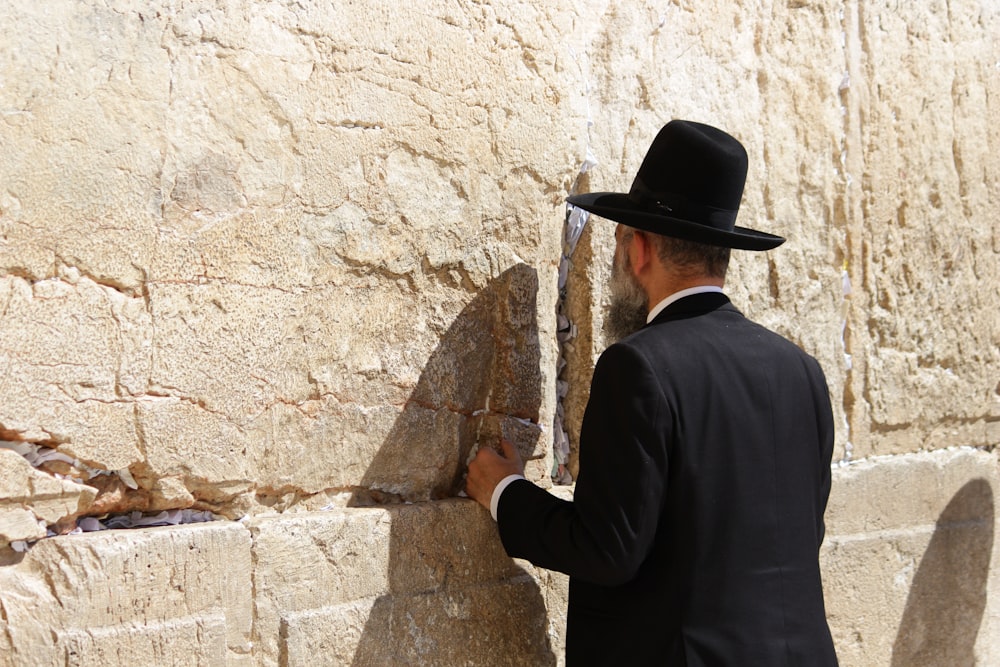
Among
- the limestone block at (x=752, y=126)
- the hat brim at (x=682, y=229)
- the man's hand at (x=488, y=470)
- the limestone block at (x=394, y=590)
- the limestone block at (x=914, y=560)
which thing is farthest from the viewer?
the limestone block at (x=914, y=560)

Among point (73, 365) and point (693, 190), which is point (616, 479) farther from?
point (73, 365)

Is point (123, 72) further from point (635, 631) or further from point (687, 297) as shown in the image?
point (635, 631)

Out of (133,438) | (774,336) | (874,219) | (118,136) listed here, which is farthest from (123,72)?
(874,219)

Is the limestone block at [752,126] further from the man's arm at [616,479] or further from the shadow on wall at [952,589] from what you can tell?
the man's arm at [616,479]

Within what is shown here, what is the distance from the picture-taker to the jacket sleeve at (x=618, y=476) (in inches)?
84.8

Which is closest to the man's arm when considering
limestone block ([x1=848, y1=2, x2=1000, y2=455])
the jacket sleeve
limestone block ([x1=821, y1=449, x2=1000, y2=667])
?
the jacket sleeve

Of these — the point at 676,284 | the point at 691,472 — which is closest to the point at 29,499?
the point at 691,472

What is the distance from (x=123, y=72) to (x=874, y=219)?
2616mm

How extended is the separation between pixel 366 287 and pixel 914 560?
2373mm

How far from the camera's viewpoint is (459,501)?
2.71 meters

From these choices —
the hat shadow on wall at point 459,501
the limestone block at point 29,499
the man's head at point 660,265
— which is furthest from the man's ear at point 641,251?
the limestone block at point 29,499

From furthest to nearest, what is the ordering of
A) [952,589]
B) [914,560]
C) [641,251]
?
[952,589] → [914,560] → [641,251]

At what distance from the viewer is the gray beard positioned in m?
2.51

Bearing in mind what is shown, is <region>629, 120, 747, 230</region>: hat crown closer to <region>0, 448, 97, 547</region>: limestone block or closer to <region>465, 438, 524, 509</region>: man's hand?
<region>465, 438, 524, 509</region>: man's hand
